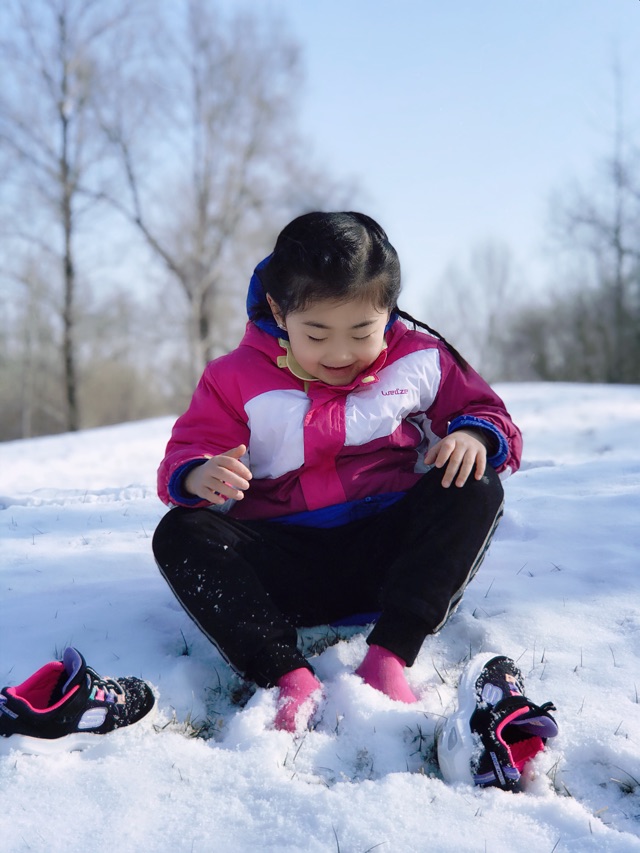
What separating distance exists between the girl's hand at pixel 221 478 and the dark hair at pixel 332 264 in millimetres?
472

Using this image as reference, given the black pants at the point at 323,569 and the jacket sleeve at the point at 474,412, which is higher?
the jacket sleeve at the point at 474,412

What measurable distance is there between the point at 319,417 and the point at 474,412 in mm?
443

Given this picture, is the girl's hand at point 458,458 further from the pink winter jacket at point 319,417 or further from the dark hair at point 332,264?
the dark hair at point 332,264

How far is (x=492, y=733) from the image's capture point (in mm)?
1354

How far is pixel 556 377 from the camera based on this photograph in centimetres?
3056

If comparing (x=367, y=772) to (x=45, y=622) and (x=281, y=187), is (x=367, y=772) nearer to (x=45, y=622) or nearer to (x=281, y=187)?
(x=45, y=622)

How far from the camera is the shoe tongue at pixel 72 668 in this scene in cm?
149

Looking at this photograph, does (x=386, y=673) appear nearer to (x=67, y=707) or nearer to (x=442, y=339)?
(x=67, y=707)

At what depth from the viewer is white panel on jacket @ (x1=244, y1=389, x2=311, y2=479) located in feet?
6.77

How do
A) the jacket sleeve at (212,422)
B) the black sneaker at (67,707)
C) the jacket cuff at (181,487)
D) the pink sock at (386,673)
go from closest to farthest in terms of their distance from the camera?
1. the black sneaker at (67,707)
2. the pink sock at (386,673)
3. the jacket cuff at (181,487)
4. the jacket sleeve at (212,422)

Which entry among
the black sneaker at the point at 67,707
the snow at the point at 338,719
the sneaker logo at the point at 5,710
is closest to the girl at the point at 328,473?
the snow at the point at 338,719

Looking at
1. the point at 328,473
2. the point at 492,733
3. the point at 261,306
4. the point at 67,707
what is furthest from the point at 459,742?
the point at 261,306

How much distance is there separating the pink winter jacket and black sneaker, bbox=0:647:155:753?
661 millimetres

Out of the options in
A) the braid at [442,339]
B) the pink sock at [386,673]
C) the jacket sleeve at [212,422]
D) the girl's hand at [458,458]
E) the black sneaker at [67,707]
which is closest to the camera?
the black sneaker at [67,707]
